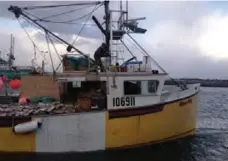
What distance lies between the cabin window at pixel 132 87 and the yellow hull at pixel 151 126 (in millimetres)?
969

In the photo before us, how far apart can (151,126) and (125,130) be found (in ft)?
3.44

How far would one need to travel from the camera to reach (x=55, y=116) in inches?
504

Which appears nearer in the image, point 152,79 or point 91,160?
point 91,160

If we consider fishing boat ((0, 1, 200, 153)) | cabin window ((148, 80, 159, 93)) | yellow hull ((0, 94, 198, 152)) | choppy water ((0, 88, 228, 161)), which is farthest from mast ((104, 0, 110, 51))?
choppy water ((0, 88, 228, 161))

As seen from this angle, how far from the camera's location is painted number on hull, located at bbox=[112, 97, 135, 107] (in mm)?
13250

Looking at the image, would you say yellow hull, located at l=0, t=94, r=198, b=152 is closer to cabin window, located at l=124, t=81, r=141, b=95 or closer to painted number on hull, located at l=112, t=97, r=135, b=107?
painted number on hull, located at l=112, t=97, r=135, b=107

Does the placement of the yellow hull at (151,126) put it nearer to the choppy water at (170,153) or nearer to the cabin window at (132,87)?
the choppy water at (170,153)

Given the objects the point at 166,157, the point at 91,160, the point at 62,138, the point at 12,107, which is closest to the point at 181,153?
the point at 166,157

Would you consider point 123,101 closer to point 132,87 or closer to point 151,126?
point 132,87

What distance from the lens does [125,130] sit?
13.2 meters

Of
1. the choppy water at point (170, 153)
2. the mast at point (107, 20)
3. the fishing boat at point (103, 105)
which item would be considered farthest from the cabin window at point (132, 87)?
the choppy water at point (170, 153)

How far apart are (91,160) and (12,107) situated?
3.68 m

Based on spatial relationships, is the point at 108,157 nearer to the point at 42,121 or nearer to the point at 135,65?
the point at 42,121

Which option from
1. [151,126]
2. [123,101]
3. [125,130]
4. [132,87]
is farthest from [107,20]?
[151,126]
